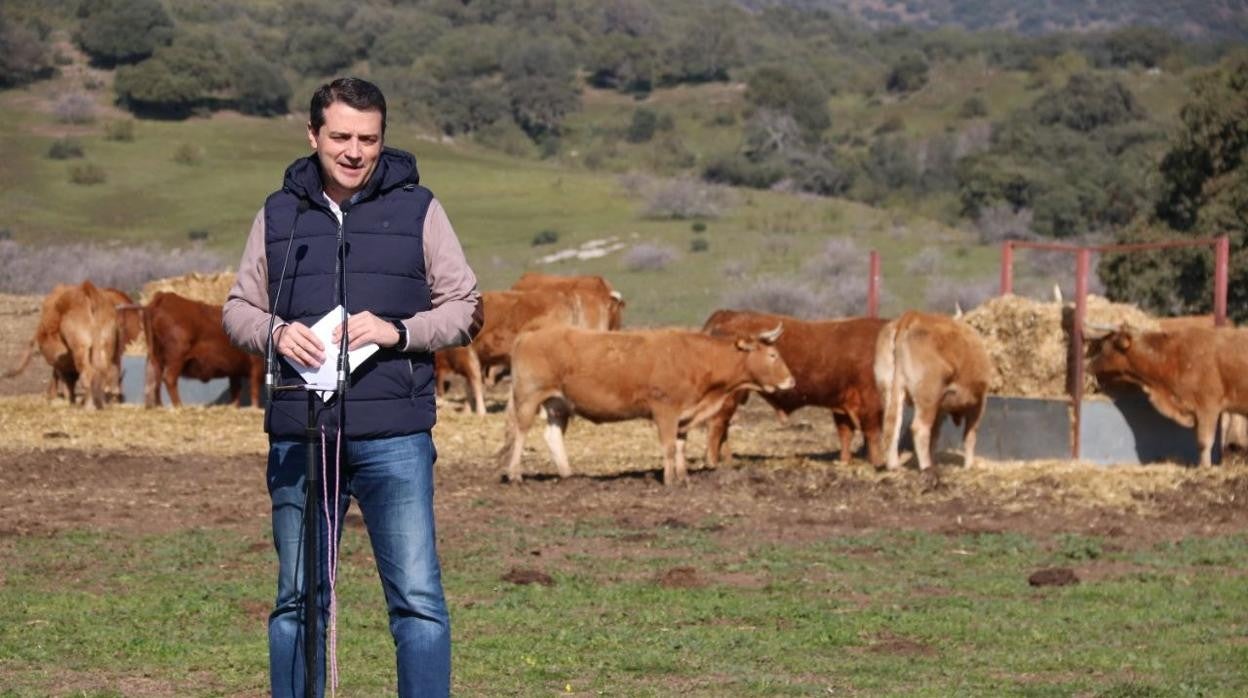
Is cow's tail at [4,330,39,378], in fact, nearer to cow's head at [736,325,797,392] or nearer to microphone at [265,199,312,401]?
cow's head at [736,325,797,392]

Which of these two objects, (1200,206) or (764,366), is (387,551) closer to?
(764,366)

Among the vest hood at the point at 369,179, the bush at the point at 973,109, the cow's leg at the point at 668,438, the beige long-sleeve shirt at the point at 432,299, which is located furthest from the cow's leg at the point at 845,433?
the bush at the point at 973,109

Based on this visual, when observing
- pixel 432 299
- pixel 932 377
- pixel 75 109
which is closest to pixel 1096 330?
pixel 932 377

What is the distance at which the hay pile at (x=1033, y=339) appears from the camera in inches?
731

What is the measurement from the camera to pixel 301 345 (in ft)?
19.5

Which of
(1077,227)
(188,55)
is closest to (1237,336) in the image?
(1077,227)

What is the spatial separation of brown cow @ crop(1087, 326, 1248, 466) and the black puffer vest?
12.3 metres

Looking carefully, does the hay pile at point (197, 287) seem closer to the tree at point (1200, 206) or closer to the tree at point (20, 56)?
the tree at point (1200, 206)

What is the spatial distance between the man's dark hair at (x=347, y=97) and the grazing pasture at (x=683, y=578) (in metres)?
2.91

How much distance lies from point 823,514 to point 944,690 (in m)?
6.28

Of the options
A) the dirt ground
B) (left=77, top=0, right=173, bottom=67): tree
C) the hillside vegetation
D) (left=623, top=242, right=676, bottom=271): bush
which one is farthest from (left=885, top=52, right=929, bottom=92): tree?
the dirt ground

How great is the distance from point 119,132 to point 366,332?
64.4 meters

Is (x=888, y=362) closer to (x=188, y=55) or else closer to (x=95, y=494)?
(x=95, y=494)

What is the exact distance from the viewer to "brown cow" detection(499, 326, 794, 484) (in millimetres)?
16328
